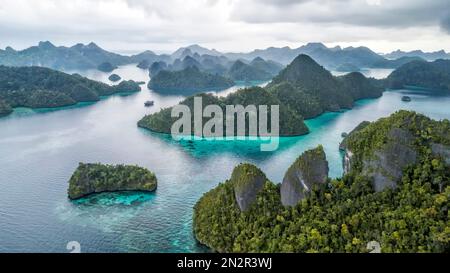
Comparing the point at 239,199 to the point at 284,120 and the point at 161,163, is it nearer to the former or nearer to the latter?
the point at 161,163

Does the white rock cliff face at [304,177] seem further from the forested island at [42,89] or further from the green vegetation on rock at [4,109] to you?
the forested island at [42,89]

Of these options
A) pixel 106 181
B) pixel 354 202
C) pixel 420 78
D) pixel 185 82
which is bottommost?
pixel 106 181

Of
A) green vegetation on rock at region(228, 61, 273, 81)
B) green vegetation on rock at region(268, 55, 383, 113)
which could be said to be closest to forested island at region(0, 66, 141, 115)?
green vegetation on rock at region(268, 55, 383, 113)

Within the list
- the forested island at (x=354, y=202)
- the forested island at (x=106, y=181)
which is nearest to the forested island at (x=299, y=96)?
the forested island at (x=106, y=181)

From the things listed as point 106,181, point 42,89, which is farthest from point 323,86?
point 42,89

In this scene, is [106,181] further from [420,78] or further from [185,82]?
[420,78]

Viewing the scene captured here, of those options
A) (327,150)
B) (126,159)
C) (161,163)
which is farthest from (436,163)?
(126,159)
